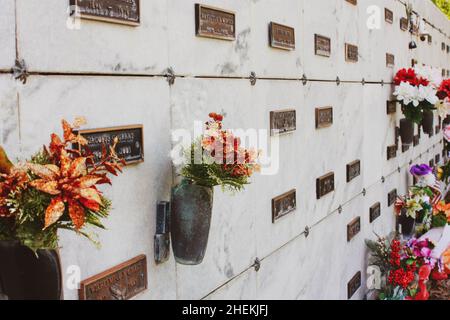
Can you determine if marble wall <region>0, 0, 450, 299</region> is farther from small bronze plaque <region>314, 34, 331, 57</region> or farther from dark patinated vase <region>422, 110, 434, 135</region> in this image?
dark patinated vase <region>422, 110, 434, 135</region>

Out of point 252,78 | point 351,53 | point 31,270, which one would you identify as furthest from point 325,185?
point 31,270

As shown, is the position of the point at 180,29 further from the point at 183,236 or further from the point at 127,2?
the point at 183,236

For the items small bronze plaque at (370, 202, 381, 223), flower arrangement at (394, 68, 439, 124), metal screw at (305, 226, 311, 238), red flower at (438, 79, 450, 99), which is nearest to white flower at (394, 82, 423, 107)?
flower arrangement at (394, 68, 439, 124)

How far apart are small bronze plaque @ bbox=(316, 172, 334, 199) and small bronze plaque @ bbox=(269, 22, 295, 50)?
943mm

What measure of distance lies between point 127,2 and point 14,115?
1.96 feet

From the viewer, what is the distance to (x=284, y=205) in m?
3.13

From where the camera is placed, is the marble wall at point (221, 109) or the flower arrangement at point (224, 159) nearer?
the marble wall at point (221, 109)

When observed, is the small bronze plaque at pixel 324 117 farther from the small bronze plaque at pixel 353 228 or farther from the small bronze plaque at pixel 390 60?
the small bronze plaque at pixel 390 60

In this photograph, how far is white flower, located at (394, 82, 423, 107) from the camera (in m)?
5.45

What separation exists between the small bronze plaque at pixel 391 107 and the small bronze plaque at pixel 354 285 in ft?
5.69

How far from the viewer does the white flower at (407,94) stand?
5.45 meters

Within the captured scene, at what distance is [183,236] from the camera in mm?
1996

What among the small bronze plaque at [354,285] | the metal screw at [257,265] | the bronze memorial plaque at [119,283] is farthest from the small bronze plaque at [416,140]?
the bronze memorial plaque at [119,283]

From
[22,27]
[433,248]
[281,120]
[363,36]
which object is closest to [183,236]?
[22,27]
